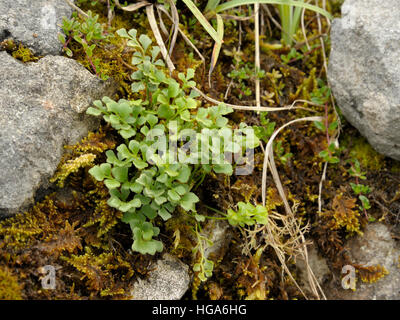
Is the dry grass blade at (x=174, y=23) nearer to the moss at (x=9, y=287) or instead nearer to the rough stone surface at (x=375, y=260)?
the moss at (x=9, y=287)

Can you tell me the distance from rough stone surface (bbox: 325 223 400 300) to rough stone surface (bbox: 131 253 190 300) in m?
1.23

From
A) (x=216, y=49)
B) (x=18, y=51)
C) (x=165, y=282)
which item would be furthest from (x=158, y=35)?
(x=165, y=282)

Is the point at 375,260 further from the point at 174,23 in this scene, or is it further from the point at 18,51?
the point at 18,51

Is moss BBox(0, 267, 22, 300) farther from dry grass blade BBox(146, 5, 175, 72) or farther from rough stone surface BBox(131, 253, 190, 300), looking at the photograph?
dry grass blade BBox(146, 5, 175, 72)

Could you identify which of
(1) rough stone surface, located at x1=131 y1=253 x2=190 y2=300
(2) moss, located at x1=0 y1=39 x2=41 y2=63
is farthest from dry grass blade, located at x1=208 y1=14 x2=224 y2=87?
(1) rough stone surface, located at x1=131 y1=253 x2=190 y2=300

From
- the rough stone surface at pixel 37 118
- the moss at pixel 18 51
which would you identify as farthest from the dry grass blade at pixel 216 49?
the moss at pixel 18 51

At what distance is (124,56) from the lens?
318 centimetres

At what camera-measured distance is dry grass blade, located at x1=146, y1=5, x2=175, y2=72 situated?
124 inches

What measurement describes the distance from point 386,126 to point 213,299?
6.03 ft

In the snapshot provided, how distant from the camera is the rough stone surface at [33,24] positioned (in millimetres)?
2840

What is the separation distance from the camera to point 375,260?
3203mm

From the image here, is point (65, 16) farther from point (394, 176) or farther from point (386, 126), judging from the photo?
point (394, 176)

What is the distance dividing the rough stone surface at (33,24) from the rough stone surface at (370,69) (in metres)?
2.21

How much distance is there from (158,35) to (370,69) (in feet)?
5.53
